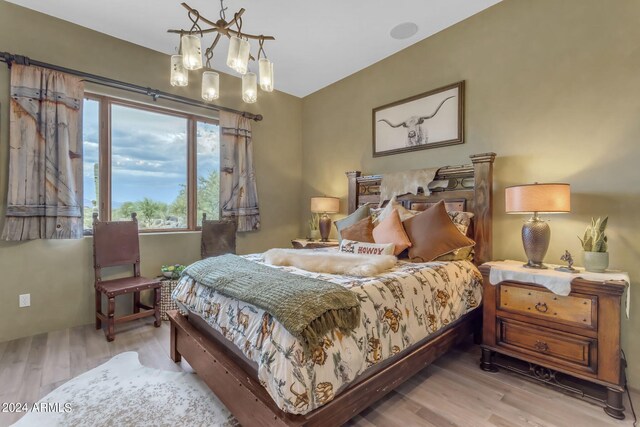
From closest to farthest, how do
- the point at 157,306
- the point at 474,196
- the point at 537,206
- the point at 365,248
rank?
the point at 537,206 < the point at 365,248 < the point at 474,196 < the point at 157,306

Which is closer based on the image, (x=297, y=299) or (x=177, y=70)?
(x=297, y=299)

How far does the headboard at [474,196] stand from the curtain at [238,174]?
203cm

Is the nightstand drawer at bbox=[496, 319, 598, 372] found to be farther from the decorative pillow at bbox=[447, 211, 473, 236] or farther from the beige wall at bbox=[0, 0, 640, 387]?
the decorative pillow at bbox=[447, 211, 473, 236]

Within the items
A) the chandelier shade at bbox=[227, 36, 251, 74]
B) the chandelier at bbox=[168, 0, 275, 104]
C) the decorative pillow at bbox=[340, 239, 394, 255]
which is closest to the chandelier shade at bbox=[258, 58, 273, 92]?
the chandelier at bbox=[168, 0, 275, 104]

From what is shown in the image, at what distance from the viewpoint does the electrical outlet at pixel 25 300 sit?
108 inches

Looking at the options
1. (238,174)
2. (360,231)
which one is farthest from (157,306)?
(360,231)

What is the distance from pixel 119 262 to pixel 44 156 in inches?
46.1

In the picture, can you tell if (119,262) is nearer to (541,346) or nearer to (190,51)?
(190,51)

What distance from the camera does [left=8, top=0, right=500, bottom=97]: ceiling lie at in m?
2.67

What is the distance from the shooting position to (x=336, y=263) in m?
2.08

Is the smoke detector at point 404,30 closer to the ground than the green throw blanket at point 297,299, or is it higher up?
higher up

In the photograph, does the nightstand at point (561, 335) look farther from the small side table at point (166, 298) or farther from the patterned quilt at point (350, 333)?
the small side table at point (166, 298)

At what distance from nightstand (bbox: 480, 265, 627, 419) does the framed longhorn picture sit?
4.78 feet

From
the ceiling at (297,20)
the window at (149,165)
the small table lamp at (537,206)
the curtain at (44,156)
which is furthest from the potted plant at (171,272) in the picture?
the small table lamp at (537,206)
